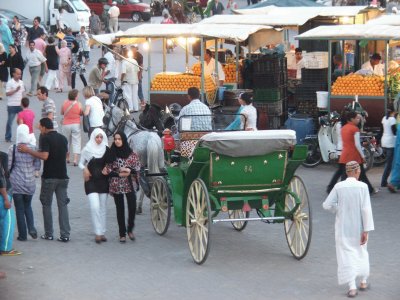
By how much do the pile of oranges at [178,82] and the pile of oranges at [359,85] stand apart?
9.61 feet

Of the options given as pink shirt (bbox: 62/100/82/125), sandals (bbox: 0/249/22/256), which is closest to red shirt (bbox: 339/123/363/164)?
sandals (bbox: 0/249/22/256)

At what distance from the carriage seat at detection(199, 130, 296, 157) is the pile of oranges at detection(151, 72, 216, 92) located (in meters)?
9.34

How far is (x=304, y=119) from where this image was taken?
1973 cm

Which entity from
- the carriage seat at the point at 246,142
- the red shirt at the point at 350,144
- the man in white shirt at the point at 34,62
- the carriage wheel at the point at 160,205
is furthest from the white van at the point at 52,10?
the carriage seat at the point at 246,142

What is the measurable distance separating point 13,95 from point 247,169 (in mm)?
10207

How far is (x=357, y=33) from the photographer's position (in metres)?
19.1

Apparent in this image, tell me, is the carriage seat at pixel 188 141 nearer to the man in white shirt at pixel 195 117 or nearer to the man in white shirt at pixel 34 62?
the man in white shirt at pixel 195 117

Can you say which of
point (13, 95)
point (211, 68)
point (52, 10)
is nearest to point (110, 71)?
point (211, 68)

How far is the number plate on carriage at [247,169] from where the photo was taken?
484 inches

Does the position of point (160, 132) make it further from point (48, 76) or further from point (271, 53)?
point (48, 76)

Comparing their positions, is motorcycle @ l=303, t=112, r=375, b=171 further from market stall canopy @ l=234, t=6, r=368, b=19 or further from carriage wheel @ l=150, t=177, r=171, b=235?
market stall canopy @ l=234, t=6, r=368, b=19

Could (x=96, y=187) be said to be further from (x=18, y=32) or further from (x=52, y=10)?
(x=52, y=10)

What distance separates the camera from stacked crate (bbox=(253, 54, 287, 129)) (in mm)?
21750

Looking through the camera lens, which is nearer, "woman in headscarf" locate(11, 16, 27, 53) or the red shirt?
the red shirt
